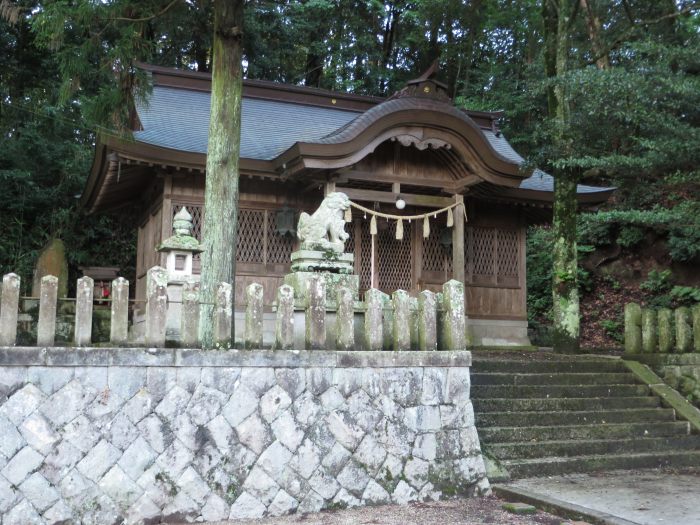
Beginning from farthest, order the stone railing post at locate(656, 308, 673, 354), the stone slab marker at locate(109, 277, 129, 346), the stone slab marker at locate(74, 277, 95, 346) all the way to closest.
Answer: the stone railing post at locate(656, 308, 673, 354) → the stone slab marker at locate(109, 277, 129, 346) → the stone slab marker at locate(74, 277, 95, 346)

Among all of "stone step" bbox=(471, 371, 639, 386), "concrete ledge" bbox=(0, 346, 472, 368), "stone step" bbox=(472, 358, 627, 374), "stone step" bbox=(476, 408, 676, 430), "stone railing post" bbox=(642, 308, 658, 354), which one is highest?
"stone railing post" bbox=(642, 308, 658, 354)

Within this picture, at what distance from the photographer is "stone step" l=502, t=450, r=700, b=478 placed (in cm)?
672

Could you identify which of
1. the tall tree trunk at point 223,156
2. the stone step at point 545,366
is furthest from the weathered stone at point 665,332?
the tall tree trunk at point 223,156

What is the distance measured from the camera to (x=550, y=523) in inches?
209

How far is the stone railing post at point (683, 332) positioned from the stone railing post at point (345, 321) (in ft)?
17.4

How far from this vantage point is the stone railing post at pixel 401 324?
642 cm

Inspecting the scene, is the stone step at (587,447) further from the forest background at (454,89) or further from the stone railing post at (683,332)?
the forest background at (454,89)

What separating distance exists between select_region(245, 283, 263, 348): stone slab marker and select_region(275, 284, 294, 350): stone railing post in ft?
0.56

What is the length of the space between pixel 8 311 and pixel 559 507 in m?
4.72

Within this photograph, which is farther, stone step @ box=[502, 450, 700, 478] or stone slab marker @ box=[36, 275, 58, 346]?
stone step @ box=[502, 450, 700, 478]

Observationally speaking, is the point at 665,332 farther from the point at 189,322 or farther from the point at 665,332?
the point at 189,322

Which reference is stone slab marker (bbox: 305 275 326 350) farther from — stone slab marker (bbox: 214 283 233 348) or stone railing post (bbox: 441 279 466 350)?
stone railing post (bbox: 441 279 466 350)

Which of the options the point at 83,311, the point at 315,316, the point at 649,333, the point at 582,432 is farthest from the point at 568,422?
the point at 83,311

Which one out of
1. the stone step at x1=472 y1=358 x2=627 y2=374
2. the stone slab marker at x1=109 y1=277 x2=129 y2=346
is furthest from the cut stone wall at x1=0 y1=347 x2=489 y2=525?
the stone step at x1=472 y1=358 x2=627 y2=374
